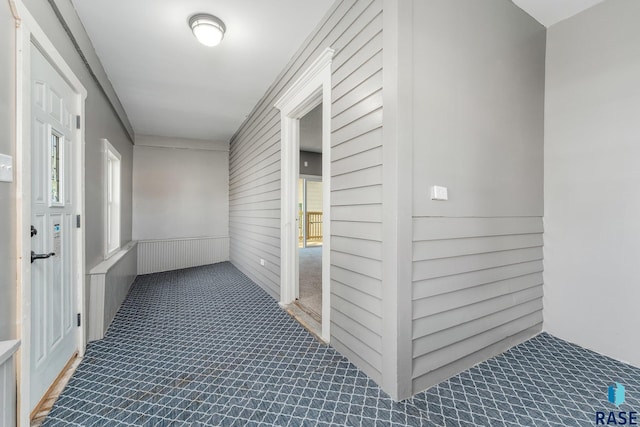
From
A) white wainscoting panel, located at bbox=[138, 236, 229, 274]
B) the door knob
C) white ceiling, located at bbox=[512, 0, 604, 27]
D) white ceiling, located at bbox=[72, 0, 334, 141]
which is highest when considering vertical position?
white ceiling, located at bbox=[512, 0, 604, 27]

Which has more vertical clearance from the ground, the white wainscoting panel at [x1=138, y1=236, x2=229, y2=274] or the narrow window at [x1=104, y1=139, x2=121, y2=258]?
the narrow window at [x1=104, y1=139, x2=121, y2=258]

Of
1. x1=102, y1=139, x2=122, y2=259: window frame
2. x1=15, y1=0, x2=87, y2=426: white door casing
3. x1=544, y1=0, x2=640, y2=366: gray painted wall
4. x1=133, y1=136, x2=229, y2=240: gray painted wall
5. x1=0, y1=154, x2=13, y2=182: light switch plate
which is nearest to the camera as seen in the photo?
x1=0, y1=154, x2=13, y2=182: light switch plate

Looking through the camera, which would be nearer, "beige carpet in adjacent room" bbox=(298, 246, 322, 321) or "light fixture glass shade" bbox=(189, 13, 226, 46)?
"light fixture glass shade" bbox=(189, 13, 226, 46)

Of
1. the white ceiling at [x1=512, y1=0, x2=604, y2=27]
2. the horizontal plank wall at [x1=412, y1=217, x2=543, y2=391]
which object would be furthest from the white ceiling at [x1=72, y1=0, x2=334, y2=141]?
the horizontal plank wall at [x1=412, y1=217, x2=543, y2=391]

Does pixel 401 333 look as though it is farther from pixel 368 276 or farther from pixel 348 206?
pixel 348 206

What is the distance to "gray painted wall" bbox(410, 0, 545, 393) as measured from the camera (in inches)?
68.1

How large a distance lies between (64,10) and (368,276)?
116 inches

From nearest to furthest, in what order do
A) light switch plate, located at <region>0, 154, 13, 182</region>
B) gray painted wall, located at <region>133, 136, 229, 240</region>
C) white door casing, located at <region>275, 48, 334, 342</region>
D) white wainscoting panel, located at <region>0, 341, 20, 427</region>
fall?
white wainscoting panel, located at <region>0, 341, 20, 427</region>
light switch plate, located at <region>0, 154, 13, 182</region>
white door casing, located at <region>275, 48, 334, 342</region>
gray painted wall, located at <region>133, 136, 229, 240</region>

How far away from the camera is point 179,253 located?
5.60 m

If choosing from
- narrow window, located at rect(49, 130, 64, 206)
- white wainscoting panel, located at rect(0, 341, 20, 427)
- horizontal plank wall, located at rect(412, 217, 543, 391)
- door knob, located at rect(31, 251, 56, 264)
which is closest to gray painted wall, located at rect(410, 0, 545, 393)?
horizontal plank wall, located at rect(412, 217, 543, 391)

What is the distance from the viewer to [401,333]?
5.30 ft

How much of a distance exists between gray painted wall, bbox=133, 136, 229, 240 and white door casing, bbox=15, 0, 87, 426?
11.3 feet

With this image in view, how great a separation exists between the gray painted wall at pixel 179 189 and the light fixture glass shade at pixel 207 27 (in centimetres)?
386

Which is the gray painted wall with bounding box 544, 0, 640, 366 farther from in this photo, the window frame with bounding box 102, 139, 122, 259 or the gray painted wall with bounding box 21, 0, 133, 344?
the window frame with bounding box 102, 139, 122, 259
